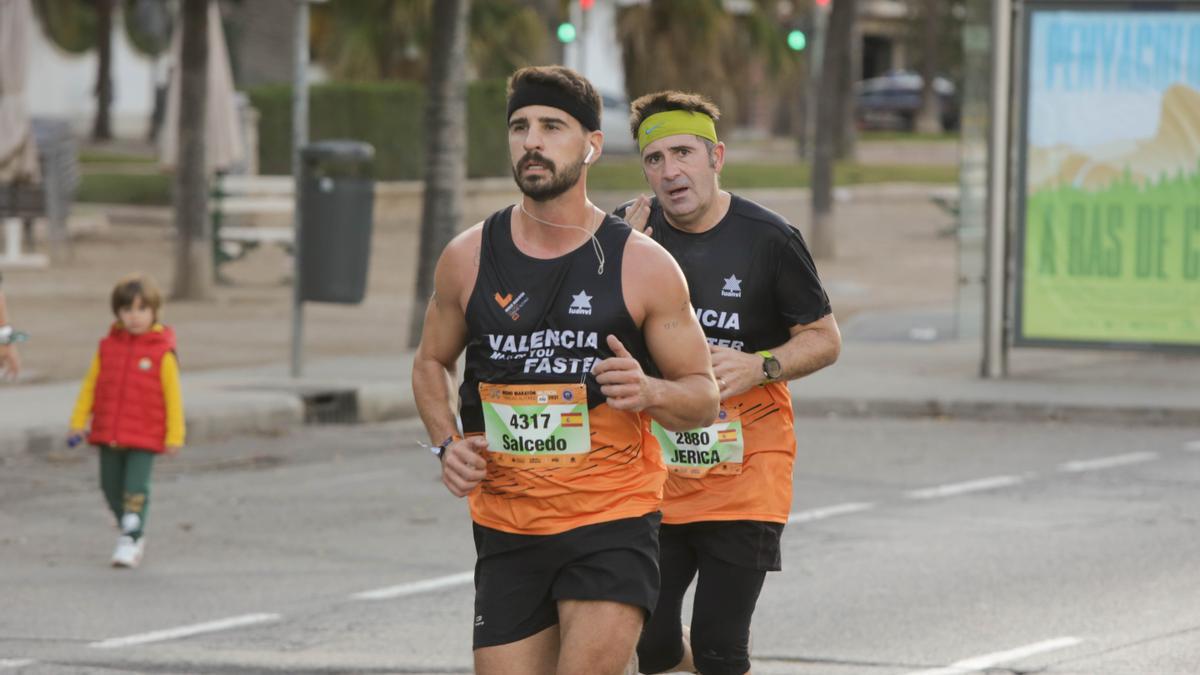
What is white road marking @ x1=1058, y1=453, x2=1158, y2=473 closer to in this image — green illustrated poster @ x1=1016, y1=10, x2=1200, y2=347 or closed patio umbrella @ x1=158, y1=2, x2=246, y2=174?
green illustrated poster @ x1=1016, y1=10, x2=1200, y2=347

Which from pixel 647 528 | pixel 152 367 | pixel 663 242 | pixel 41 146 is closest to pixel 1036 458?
pixel 152 367

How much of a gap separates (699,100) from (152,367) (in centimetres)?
407

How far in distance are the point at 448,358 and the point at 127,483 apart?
4.31m

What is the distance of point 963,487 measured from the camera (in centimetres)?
1109

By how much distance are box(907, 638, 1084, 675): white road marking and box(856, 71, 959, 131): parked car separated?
57738 mm

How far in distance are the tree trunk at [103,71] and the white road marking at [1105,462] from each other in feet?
114

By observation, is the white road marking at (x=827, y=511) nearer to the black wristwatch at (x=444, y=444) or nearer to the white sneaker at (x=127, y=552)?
the white sneaker at (x=127, y=552)

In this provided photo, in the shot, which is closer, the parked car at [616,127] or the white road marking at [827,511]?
the white road marking at [827,511]

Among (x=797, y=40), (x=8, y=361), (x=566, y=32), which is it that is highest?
(x=797, y=40)

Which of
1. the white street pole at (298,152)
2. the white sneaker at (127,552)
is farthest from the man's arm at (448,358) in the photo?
the white street pole at (298,152)

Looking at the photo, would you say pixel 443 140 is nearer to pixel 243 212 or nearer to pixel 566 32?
pixel 566 32

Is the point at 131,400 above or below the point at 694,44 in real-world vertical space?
below

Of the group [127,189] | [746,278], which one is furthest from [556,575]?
[127,189]

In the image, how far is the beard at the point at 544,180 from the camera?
478cm
